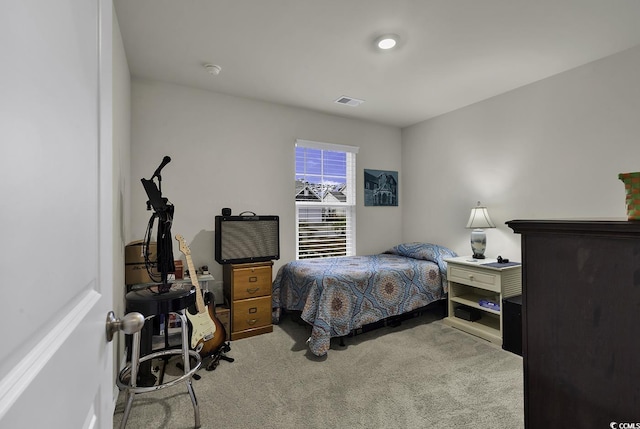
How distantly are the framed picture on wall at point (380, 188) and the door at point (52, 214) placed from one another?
3905mm

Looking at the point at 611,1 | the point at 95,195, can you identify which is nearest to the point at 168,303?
the point at 95,195

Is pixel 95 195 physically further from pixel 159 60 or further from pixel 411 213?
pixel 411 213

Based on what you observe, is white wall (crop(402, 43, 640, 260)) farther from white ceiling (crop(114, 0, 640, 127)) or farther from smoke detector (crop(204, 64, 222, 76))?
smoke detector (crop(204, 64, 222, 76))

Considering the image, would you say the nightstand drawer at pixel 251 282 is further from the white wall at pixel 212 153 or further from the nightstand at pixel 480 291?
the nightstand at pixel 480 291

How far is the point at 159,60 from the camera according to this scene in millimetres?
2664

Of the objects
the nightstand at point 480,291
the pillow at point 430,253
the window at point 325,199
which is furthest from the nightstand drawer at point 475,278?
the window at point 325,199

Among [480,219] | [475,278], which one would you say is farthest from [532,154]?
[475,278]

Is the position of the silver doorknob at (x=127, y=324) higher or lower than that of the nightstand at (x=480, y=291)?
higher

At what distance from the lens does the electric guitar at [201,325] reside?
2025mm

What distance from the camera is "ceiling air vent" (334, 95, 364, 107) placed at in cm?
355

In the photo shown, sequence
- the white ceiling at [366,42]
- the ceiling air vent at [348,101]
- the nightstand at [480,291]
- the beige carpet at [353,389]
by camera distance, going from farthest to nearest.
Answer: the ceiling air vent at [348,101], the nightstand at [480,291], the white ceiling at [366,42], the beige carpet at [353,389]

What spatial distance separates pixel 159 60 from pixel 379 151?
297 centimetres

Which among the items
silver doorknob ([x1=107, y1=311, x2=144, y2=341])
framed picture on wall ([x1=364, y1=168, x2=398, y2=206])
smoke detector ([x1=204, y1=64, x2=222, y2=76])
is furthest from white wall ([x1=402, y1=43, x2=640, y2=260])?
silver doorknob ([x1=107, y1=311, x2=144, y2=341])

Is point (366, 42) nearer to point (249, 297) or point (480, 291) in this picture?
point (249, 297)
